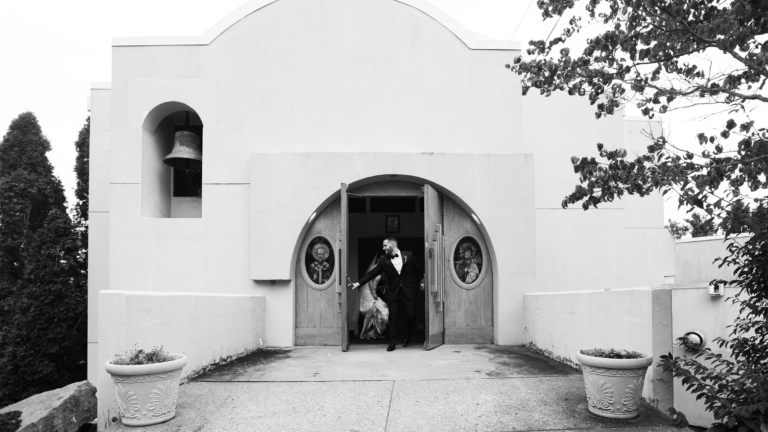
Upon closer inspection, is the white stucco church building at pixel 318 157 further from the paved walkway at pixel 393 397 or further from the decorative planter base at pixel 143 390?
the decorative planter base at pixel 143 390

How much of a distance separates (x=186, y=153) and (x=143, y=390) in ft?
18.3

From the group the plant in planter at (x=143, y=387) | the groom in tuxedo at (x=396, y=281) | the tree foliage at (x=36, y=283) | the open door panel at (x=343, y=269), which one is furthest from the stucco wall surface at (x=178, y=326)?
the tree foliage at (x=36, y=283)

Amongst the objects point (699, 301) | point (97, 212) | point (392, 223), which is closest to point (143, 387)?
point (97, 212)

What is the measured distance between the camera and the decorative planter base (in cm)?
525

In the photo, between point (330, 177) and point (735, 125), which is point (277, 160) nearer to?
point (330, 177)

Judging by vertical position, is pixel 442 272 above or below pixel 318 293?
above

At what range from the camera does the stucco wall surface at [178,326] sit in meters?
5.99

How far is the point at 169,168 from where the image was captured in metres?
11.0

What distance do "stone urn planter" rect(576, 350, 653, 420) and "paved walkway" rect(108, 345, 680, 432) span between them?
0.10 m

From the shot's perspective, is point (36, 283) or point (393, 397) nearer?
point (393, 397)

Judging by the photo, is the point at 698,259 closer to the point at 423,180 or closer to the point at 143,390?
the point at 423,180

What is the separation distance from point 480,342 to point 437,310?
1033 mm

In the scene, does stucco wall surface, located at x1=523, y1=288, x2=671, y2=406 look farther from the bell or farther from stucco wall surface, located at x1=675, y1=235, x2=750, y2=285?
the bell

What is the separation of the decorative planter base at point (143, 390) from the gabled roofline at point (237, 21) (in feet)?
20.6
